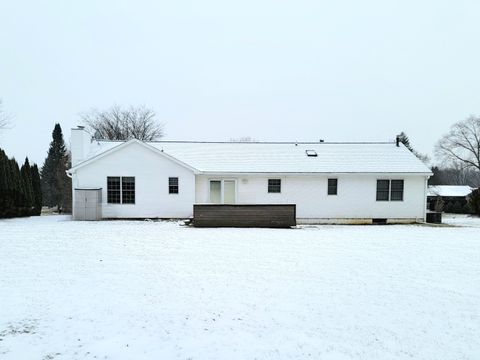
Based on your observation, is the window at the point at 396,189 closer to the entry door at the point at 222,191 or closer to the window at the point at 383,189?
the window at the point at 383,189

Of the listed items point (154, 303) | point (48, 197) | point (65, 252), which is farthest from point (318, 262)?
point (48, 197)

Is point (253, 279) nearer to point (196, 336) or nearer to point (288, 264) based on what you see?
point (288, 264)

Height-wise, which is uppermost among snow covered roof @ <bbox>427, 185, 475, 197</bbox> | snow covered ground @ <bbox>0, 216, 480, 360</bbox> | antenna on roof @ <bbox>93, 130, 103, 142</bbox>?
antenna on roof @ <bbox>93, 130, 103, 142</bbox>

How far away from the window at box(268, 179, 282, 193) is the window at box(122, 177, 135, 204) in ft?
24.7

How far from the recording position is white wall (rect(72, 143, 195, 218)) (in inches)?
736

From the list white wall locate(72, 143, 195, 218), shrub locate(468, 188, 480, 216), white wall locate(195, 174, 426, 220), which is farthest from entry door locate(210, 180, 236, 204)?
shrub locate(468, 188, 480, 216)

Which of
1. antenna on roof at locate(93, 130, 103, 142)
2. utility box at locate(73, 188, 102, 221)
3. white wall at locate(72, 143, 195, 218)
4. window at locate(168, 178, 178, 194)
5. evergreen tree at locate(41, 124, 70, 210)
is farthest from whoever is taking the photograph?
evergreen tree at locate(41, 124, 70, 210)

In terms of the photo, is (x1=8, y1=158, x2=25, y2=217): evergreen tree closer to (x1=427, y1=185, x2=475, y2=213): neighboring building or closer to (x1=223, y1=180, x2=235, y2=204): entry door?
(x1=223, y1=180, x2=235, y2=204): entry door

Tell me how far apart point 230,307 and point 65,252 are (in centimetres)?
593

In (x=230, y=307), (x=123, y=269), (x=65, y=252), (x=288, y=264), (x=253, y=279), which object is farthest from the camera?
(x=65, y=252)

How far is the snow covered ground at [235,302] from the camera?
14.2 ft

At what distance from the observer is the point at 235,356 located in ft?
13.5

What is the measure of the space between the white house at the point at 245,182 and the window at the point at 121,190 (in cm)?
5

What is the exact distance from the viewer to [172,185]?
19.1 metres
